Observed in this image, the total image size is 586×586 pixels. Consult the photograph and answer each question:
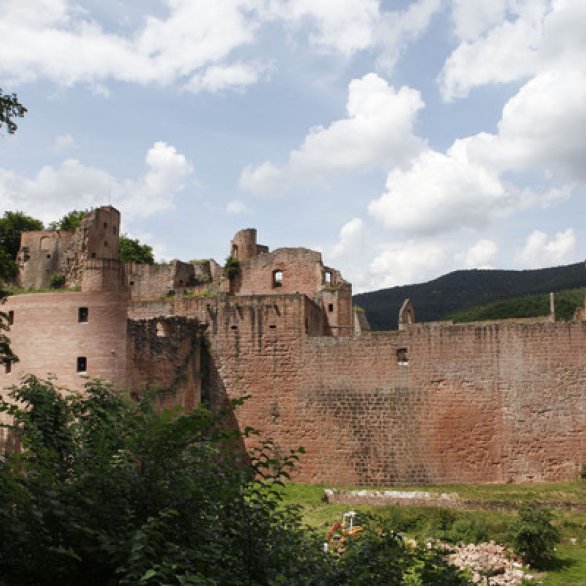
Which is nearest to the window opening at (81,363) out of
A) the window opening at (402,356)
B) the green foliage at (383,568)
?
the window opening at (402,356)

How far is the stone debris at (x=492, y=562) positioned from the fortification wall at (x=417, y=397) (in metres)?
6.73

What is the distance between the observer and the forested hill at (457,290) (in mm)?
88188

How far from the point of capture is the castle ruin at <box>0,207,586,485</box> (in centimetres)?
2069

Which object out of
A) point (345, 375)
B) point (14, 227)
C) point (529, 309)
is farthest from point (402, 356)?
point (14, 227)

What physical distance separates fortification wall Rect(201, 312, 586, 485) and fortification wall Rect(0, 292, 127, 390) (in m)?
4.96

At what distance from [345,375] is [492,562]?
31.7ft

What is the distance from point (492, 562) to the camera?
15.1 meters

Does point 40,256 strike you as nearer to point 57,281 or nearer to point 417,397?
point 57,281

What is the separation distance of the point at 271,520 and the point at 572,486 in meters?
14.9

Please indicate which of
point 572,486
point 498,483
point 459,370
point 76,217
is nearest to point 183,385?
point 459,370

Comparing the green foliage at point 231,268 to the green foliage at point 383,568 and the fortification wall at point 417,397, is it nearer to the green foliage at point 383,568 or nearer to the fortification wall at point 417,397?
the fortification wall at point 417,397

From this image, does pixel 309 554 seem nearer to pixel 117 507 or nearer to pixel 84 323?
pixel 117 507

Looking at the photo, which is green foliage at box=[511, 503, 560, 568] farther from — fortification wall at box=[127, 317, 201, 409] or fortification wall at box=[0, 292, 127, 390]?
fortification wall at box=[0, 292, 127, 390]

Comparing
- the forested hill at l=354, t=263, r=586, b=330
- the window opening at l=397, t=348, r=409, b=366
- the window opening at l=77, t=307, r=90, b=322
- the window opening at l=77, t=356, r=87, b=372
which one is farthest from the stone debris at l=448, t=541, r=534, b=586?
the forested hill at l=354, t=263, r=586, b=330
